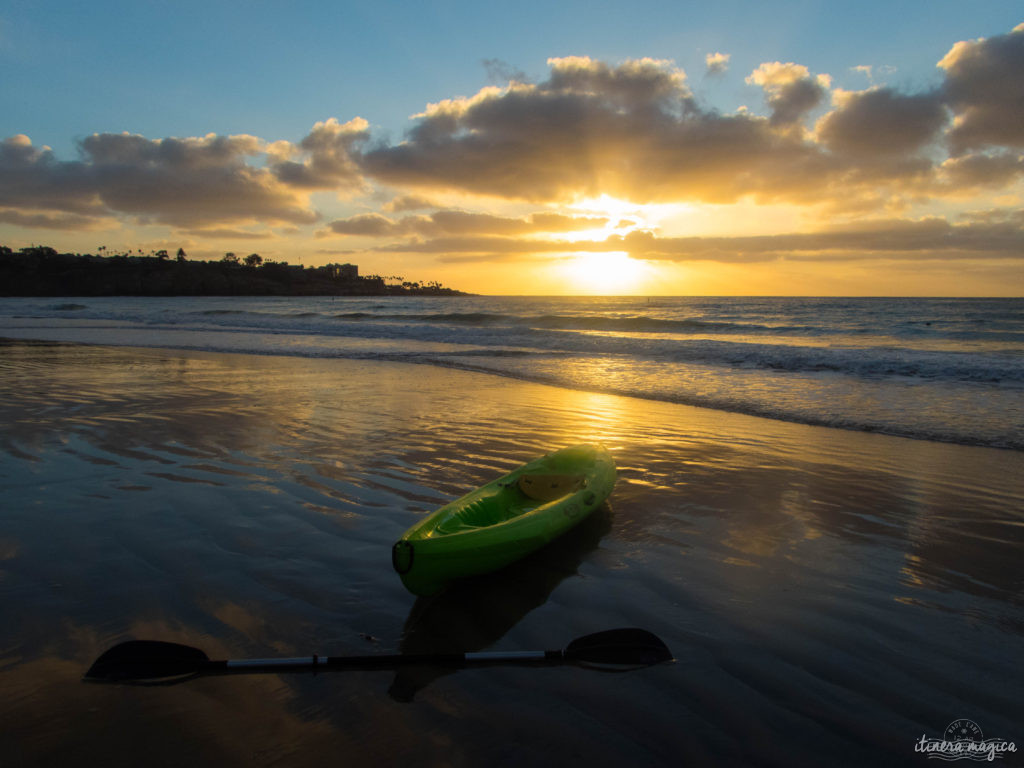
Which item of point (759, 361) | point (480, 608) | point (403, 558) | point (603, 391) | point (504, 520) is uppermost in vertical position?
point (759, 361)

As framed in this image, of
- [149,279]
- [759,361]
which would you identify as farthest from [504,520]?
[149,279]

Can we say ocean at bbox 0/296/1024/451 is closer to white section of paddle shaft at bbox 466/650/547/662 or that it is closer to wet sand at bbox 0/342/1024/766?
wet sand at bbox 0/342/1024/766

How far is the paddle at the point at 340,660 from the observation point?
288cm

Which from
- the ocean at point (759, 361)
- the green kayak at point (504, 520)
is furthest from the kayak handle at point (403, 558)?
the ocean at point (759, 361)

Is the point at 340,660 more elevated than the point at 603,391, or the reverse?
the point at 603,391

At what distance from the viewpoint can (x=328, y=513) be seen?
204 inches

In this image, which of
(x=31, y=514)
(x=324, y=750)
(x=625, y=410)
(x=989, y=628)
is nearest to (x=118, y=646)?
(x=324, y=750)

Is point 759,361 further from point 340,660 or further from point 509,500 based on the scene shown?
point 340,660

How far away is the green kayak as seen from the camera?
11.9 ft

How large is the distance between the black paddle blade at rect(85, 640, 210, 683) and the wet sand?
0.08m

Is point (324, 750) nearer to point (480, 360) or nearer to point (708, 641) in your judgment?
point (708, 641)

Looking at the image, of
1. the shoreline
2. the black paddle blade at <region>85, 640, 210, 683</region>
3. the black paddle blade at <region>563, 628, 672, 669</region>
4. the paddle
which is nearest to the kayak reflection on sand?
the paddle

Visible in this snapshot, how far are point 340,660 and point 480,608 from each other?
104 centimetres

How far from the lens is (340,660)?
2.97 m
